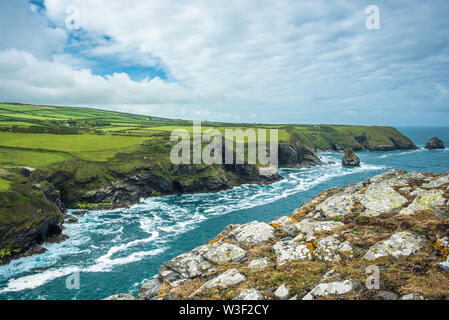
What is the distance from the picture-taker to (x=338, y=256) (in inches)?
513

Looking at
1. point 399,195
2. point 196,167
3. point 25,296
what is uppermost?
point 399,195

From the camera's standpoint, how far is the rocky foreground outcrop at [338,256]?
33.3ft

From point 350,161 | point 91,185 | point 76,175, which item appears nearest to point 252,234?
point 91,185

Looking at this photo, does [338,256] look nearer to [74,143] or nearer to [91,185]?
[91,185]

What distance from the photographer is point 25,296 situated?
31375mm

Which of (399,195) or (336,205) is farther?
(336,205)

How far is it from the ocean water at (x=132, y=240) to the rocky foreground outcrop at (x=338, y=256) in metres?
24.4

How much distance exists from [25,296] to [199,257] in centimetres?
3194

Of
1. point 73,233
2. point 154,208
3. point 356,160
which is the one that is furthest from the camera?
point 356,160

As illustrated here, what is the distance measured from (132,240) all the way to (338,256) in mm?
45974

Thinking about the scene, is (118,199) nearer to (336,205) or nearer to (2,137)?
(2,137)

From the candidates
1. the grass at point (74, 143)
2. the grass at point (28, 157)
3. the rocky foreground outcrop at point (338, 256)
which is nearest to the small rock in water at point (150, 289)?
the rocky foreground outcrop at point (338, 256)

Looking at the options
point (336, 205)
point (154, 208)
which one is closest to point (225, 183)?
point (154, 208)

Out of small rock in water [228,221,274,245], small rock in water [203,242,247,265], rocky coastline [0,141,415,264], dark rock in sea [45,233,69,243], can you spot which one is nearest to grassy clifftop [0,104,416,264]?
rocky coastline [0,141,415,264]
